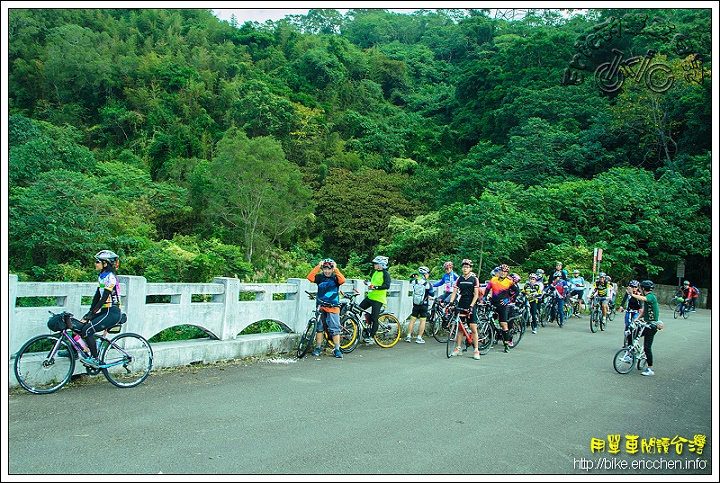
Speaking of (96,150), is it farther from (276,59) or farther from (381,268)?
(381,268)

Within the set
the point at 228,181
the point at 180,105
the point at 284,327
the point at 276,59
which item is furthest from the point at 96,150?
the point at 284,327

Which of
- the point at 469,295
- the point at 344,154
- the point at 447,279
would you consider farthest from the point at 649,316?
the point at 344,154

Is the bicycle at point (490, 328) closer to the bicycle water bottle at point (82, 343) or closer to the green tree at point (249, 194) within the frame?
the bicycle water bottle at point (82, 343)

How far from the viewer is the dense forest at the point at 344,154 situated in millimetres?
25047

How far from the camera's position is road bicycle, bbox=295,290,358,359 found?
969 centimetres

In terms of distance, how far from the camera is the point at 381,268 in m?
11.2

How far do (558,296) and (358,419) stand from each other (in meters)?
13.0

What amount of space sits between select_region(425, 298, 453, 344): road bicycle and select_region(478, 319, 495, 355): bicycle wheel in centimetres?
179

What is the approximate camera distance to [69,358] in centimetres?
682

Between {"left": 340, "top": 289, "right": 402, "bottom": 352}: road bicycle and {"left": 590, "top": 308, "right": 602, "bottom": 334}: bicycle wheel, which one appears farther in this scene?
{"left": 590, "top": 308, "right": 602, "bottom": 334}: bicycle wheel

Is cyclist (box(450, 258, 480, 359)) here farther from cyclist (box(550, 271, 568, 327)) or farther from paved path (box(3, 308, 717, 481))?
cyclist (box(550, 271, 568, 327))

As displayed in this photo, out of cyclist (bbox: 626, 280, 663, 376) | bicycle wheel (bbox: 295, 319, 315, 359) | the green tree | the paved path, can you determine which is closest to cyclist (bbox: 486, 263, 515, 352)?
the paved path

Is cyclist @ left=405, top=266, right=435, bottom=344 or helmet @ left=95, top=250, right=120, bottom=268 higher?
helmet @ left=95, top=250, right=120, bottom=268

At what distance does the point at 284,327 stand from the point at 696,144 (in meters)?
35.1
